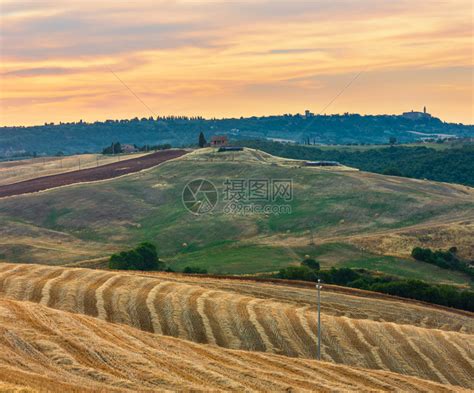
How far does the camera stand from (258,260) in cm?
12162

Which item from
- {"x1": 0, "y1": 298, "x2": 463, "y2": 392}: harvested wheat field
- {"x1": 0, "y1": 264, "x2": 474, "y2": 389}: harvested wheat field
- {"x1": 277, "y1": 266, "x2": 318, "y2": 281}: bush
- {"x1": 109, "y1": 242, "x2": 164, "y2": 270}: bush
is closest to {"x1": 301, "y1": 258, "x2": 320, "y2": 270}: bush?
{"x1": 277, "y1": 266, "x2": 318, "y2": 281}: bush

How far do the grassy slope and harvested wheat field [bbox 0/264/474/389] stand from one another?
1559 inches

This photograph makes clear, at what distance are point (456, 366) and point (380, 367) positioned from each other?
21.7ft

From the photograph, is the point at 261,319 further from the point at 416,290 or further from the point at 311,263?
the point at 311,263

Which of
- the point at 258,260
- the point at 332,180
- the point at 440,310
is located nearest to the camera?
the point at 440,310

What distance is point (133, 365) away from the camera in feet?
141

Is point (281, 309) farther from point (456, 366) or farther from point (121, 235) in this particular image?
point (121, 235)

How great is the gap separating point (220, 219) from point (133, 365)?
367ft

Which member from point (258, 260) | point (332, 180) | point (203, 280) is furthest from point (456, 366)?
point (332, 180)

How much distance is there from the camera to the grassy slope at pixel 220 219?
126m

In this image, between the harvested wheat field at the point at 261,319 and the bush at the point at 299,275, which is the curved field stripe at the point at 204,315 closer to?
the harvested wheat field at the point at 261,319

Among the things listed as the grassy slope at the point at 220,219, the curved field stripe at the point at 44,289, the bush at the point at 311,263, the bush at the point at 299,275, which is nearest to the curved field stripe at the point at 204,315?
the curved field stripe at the point at 44,289

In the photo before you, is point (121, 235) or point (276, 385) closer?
point (276, 385)

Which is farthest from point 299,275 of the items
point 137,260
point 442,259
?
point 442,259
